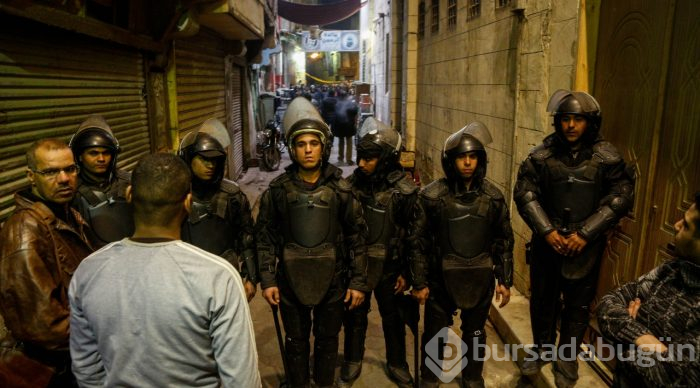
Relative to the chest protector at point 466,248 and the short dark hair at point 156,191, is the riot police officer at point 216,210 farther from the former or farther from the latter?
the short dark hair at point 156,191

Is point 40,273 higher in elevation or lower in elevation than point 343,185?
lower

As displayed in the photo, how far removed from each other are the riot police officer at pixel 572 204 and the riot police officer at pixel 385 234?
102cm

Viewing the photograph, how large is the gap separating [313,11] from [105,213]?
17.7 m

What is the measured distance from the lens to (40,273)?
7.86 feet

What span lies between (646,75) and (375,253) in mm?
2755

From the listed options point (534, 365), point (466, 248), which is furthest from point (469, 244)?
point (534, 365)

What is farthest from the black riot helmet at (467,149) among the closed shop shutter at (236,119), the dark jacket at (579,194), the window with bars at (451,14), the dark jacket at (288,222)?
the closed shop shutter at (236,119)

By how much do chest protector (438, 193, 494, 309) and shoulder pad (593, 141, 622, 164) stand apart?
964 millimetres

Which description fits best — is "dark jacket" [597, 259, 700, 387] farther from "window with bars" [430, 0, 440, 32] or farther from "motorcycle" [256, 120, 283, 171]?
"motorcycle" [256, 120, 283, 171]

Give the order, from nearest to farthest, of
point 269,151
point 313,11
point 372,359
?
point 372,359 < point 269,151 < point 313,11

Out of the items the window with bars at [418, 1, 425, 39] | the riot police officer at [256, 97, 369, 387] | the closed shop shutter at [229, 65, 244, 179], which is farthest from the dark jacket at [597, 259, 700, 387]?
the closed shop shutter at [229, 65, 244, 179]

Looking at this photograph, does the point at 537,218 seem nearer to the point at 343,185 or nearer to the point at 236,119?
the point at 343,185

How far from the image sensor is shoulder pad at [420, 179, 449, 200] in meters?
3.78

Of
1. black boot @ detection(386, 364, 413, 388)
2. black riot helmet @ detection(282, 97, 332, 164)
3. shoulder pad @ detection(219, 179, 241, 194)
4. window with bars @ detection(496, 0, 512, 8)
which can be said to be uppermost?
window with bars @ detection(496, 0, 512, 8)
